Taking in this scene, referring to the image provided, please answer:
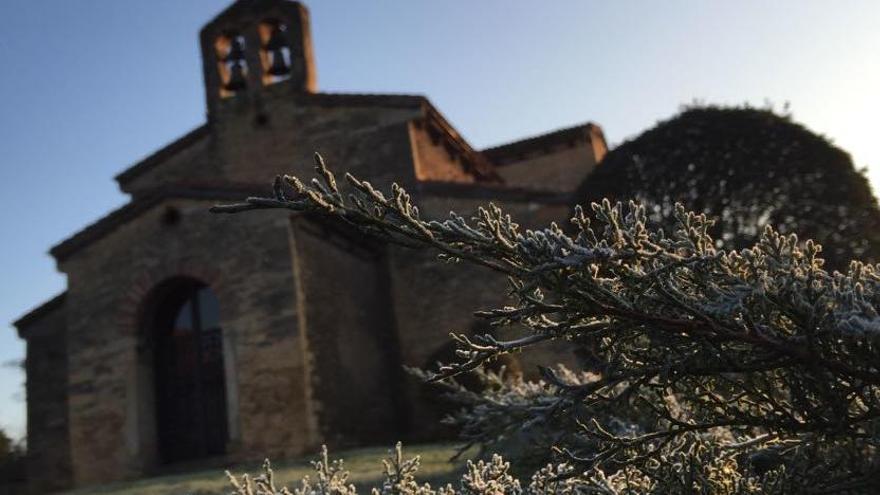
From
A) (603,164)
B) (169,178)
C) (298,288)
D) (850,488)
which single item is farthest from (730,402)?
(169,178)

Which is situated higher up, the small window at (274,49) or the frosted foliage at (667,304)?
the small window at (274,49)

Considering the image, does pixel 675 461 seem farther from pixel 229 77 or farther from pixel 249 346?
pixel 229 77

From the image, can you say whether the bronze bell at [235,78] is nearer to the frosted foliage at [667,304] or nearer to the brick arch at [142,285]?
the brick arch at [142,285]

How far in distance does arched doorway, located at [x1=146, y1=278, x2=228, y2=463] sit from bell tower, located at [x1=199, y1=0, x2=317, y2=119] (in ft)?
17.1

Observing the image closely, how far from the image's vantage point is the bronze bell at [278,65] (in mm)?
15203

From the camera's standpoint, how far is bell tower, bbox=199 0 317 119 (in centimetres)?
1468

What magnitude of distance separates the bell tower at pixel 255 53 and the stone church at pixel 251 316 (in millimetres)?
44

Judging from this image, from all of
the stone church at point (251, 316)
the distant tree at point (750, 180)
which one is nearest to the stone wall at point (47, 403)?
the stone church at point (251, 316)

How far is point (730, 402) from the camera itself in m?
2.59

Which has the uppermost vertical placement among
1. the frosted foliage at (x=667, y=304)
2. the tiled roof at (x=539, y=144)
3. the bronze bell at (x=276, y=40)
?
the bronze bell at (x=276, y=40)

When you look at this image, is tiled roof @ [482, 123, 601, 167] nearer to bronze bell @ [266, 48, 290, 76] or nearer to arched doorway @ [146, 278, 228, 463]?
bronze bell @ [266, 48, 290, 76]

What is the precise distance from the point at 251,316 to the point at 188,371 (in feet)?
5.54

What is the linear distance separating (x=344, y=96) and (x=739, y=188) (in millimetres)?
8613

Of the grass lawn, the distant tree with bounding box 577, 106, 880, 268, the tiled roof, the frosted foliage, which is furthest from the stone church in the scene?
the frosted foliage
